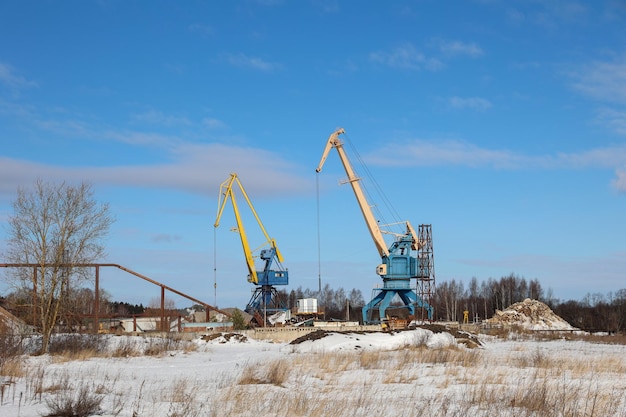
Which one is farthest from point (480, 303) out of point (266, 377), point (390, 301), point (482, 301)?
point (266, 377)

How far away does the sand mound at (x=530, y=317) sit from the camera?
7156 centimetres

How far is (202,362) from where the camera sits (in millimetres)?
21766

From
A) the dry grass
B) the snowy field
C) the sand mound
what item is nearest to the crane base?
the sand mound

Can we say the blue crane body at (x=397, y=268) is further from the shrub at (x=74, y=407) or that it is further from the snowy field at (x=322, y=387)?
the shrub at (x=74, y=407)

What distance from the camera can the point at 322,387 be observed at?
1322 centimetres

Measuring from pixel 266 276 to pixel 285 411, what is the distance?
186ft

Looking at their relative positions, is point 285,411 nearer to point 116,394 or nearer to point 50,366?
point 116,394

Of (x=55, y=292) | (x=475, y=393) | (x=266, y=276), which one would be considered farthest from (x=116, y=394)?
(x=266, y=276)

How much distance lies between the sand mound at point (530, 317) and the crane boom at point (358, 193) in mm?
20260

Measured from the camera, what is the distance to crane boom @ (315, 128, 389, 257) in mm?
59781

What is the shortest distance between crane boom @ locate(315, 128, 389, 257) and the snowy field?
126 feet

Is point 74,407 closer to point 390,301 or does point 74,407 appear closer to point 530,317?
point 390,301

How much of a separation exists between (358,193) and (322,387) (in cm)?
4875

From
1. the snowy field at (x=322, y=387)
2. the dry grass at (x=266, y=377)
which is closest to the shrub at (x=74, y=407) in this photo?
the snowy field at (x=322, y=387)
